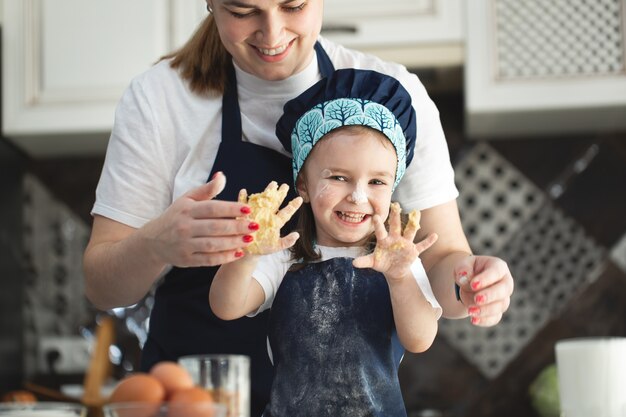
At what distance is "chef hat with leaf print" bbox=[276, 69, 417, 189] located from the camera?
1.37 m

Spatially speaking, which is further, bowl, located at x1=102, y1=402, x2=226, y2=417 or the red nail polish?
the red nail polish

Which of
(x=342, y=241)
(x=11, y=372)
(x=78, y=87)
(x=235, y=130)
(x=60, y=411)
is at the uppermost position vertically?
(x=78, y=87)

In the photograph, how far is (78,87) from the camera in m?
2.57

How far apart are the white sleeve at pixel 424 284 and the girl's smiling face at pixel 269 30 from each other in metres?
0.37

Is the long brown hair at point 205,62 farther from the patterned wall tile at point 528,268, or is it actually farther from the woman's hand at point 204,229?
the patterned wall tile at point 528,268

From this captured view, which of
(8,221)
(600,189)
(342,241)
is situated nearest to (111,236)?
(342,241)

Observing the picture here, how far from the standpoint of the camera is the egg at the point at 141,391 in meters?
0.84

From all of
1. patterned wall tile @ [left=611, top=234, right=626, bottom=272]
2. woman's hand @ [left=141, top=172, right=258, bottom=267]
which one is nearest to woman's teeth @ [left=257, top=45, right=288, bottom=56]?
woman's hand @ [left=141, top=172, right=258, bottom=267]

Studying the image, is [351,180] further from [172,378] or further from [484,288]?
[172,378]

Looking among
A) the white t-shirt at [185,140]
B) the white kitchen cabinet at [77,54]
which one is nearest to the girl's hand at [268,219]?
the white t-shirt at [185,140]

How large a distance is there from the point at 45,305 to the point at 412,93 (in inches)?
67.9

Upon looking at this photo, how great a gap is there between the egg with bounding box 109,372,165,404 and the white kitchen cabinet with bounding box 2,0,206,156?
5.80 ft

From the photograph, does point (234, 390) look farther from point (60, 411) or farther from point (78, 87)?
point (78, 87)

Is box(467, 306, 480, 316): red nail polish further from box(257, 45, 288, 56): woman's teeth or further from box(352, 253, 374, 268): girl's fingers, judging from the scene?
box(257, 45, 288, 56): woman's teeth
